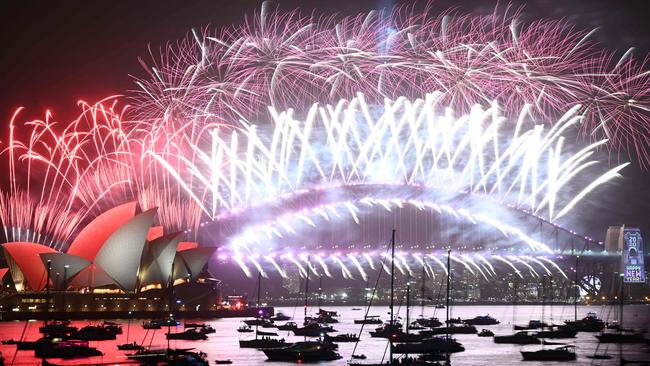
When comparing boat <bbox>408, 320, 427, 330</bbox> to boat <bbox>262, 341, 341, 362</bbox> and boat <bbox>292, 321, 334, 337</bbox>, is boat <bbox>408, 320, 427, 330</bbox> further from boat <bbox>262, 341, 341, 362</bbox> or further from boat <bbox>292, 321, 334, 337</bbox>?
boat <bbox>262, 341, 341, 362</bbox>

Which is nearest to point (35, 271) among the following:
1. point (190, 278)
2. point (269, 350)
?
point (190, 278)

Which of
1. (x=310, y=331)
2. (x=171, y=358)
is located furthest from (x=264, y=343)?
(x=171, y=358)

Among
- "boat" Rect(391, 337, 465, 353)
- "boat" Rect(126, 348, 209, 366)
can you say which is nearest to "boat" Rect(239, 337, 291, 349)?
"boat" Rect(391, 337, 465, 353)

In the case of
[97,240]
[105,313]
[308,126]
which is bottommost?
[105,313]

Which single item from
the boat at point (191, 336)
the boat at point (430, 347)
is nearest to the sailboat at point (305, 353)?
the boat at point (430, 347)

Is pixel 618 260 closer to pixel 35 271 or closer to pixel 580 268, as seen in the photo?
pixel 580 268

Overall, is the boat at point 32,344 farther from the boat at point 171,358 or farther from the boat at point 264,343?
the boat at point 264,343

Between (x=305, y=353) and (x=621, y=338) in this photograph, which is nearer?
(x=305, y=353)

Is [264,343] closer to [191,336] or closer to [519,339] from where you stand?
[191,336]
